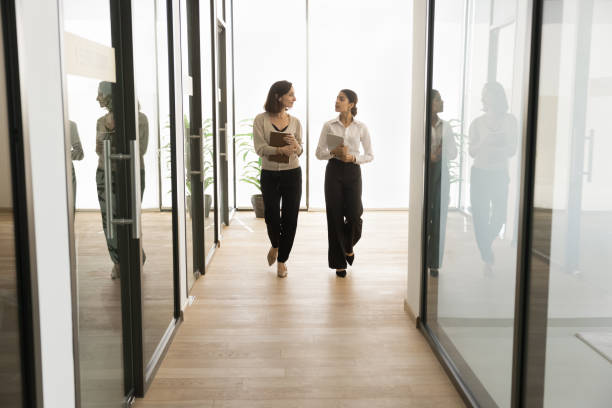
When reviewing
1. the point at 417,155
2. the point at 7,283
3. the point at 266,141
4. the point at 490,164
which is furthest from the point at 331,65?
the point at 7,283

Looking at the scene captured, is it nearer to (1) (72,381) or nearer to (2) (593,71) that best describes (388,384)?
(1) (72,381)

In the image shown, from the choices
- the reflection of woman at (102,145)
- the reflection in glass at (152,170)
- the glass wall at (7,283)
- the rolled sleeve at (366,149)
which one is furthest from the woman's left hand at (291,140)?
the glass wall at (7,283)

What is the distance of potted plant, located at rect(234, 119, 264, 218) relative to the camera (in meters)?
7.84

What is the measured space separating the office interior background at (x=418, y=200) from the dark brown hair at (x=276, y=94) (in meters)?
0.74

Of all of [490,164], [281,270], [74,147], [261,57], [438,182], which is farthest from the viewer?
[261,57]

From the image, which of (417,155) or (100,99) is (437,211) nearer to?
(417,155)

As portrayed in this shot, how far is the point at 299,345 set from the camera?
3.38m

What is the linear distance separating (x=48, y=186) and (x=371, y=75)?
6938 millimetres

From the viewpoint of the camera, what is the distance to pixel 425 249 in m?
3.49

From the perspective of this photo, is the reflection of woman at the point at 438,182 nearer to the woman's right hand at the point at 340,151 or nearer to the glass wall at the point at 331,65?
the woman's right hand at the point at 340,151

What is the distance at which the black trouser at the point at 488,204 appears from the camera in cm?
224

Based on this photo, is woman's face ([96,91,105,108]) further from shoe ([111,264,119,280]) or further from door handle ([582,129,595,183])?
door handle ([582,129,595,183])

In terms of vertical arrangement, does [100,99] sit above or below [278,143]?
above

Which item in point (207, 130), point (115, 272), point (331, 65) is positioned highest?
point (331, 65)
